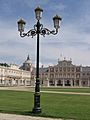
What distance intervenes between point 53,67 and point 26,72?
22.6m

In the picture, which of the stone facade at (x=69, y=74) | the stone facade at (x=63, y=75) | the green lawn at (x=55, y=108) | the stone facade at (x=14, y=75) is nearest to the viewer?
the green lawn at (x=55, y=108)

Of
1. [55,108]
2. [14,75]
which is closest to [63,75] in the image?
[14,75]

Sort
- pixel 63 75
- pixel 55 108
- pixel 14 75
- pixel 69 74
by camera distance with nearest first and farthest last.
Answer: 1. pixel 55 108
2. pixel 63 75
3. pixel 69 74
4. pixel 14 75

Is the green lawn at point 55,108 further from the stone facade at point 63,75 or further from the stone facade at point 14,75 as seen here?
the stone facade at point 63,75

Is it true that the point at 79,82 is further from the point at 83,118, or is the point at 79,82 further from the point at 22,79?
the point at 83,118

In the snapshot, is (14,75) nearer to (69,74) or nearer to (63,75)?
(63,75)

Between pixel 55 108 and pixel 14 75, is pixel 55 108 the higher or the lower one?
the lower one

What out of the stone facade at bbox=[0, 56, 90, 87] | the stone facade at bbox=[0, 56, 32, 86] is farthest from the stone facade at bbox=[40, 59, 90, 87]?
the stone facade at bbox=[0, 56, 32, 86]

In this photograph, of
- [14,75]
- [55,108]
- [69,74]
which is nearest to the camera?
[55,108]

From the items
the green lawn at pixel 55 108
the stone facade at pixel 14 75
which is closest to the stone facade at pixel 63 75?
the stone facade at pixel 14 75

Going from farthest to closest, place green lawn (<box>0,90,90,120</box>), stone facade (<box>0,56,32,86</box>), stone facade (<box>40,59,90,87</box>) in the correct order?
stone facade (<box>40,59,90,87</box>) < stone facade (<box>0,56,32,86</box>) < green lawn (<box>0,90,90,120</box>)

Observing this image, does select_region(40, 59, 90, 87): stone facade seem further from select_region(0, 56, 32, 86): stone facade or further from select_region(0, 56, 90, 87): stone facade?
select_region(0, 56, 32, 86): stone facade

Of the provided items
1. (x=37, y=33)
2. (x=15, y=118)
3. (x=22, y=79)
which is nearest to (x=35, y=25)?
(x=37, y=33)

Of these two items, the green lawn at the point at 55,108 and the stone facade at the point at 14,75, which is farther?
the stone facade at the point at 14,75
